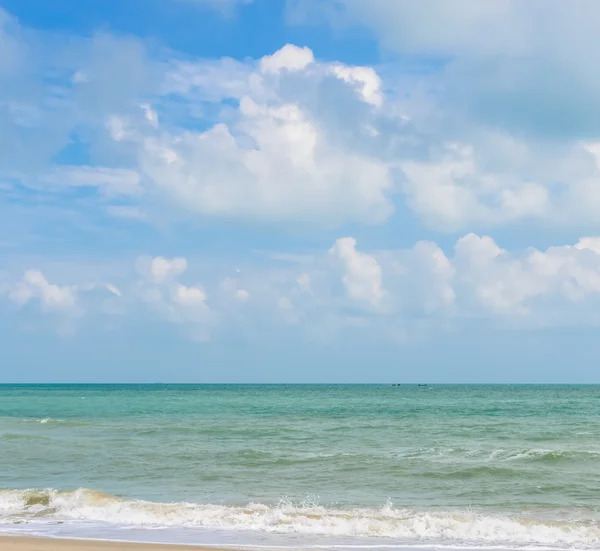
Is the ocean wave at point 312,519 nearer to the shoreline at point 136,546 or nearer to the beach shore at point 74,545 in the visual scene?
the shoreline at point 136,546

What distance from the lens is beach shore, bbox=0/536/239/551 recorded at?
438 inches

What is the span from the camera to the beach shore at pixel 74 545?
11125 mm

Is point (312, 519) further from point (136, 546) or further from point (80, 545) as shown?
point (80, 545)

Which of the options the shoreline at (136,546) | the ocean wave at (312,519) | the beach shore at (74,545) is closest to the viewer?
the beach shore at (74,545)

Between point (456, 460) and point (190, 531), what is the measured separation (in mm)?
11779

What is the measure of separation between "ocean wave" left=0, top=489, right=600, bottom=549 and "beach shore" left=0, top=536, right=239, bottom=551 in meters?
2.40

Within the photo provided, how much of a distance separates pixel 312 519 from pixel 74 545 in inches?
200

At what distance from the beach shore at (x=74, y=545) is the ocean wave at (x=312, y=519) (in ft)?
7.89

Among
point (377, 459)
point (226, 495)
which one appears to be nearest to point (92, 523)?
point (226, 495)

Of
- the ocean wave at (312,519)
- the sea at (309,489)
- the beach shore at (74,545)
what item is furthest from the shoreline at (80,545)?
the ocean wave at (312,519)

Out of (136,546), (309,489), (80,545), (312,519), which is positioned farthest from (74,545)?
(309,489)

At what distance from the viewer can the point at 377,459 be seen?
75.4 feet

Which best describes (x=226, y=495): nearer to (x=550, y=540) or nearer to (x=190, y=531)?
(x=190, y=531)

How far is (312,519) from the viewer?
14.3 m
